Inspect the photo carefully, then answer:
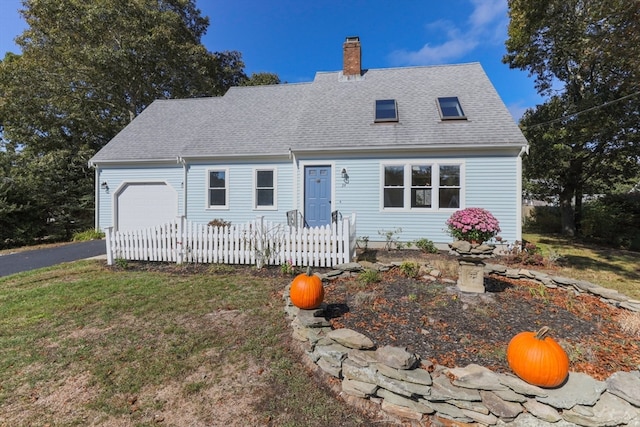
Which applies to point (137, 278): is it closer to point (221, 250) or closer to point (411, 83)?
point (221, 250)

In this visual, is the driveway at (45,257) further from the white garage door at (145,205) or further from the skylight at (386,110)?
the skylight at (386,110)

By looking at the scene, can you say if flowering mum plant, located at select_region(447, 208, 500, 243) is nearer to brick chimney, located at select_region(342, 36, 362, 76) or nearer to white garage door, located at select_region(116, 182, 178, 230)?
brick chimney, located at select_region(342, 36, 362, 76)

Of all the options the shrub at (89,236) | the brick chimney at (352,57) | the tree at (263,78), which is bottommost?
the shrub at (89,236)

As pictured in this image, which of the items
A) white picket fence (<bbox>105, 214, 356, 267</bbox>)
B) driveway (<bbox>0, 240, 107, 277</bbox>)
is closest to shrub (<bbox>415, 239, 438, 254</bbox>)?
white picket fence (<bbox>105, 214, 356, 267</bbox>)

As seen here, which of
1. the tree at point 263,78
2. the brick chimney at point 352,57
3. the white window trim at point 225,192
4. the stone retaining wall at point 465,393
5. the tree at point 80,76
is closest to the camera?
the stone retaining wall at point 465,393

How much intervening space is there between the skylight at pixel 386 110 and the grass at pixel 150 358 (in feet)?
22.7

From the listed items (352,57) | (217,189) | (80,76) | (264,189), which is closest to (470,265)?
(264,189)

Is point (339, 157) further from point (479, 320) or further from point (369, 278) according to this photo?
point (479, 320)

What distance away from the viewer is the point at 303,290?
354cm

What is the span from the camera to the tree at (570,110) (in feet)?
32.7

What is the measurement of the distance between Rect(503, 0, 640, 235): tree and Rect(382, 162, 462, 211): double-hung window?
5497 mm

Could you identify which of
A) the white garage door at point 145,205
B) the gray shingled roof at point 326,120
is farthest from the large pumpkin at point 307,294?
the white garage door at point 145,205

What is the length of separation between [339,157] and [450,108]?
3931 mm

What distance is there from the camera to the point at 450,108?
9406 mm
